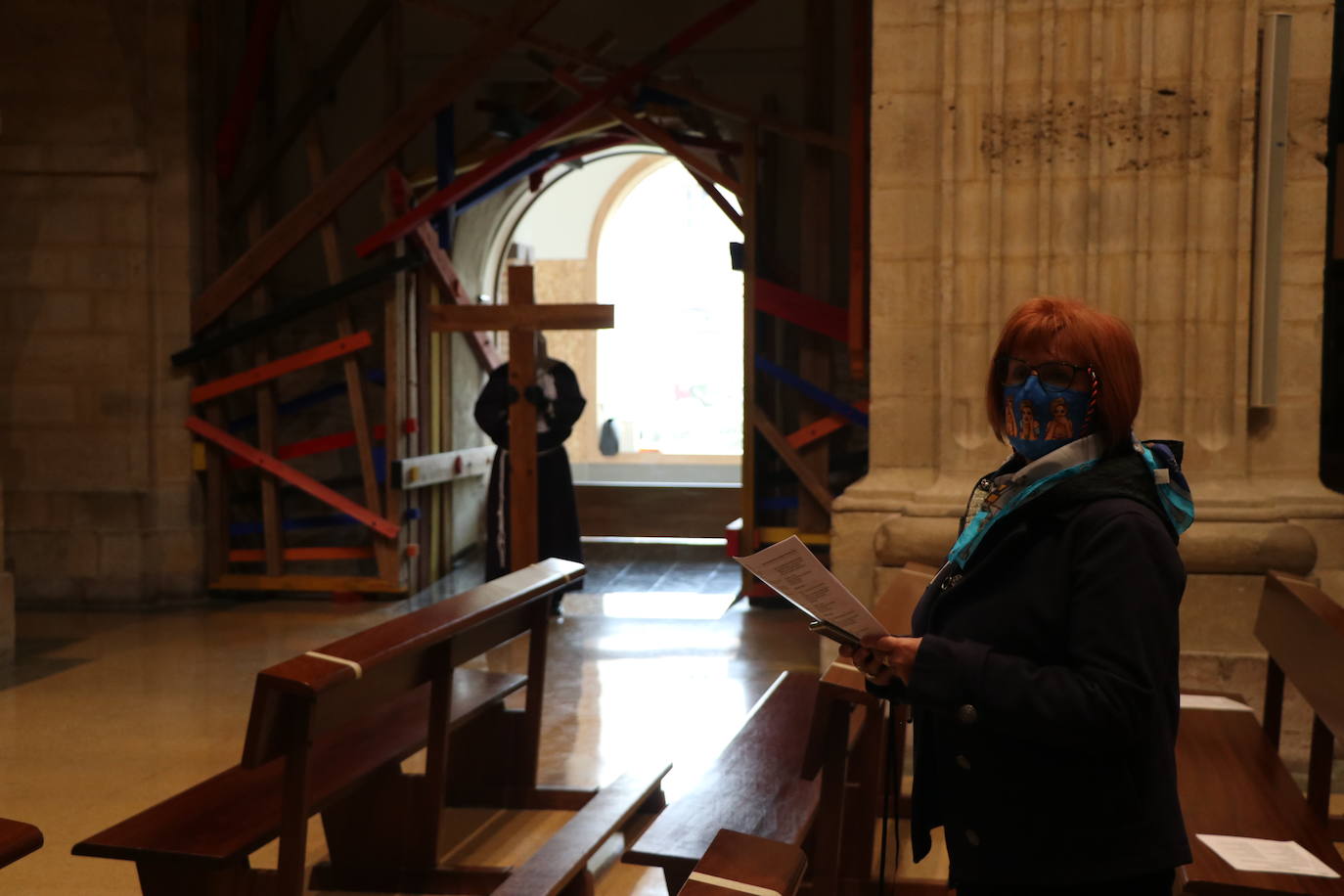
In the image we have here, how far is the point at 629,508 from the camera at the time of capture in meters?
11.2

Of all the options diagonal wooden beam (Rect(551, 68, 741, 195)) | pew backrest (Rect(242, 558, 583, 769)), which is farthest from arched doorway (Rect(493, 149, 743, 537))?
pew backrest (Rect(242, 558, 583, 769))

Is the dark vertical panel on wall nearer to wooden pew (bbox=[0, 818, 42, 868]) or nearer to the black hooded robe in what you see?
the black hooded robe

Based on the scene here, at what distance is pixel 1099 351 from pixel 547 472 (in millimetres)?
6536

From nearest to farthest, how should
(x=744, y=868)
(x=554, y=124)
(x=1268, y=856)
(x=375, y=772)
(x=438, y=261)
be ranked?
(x=744, y=868) → (x=1268, y=856) → (x=375, y=772) → (x=554, y=124) → (x=438, y=261)

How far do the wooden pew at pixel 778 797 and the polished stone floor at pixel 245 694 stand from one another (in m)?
0.13

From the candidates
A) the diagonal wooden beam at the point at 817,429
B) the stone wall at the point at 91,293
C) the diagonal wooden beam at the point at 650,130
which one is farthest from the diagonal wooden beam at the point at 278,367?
the diagonal wooden beam at the point at 817,429

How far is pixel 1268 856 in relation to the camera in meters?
2.58

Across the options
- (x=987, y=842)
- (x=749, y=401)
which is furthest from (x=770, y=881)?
(x=749, y=401)

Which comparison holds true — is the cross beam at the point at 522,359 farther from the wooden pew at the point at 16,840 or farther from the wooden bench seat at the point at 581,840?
the wooden pew at the point at 16,840

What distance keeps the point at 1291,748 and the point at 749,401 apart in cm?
426

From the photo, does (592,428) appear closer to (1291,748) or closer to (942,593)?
(1291,748)

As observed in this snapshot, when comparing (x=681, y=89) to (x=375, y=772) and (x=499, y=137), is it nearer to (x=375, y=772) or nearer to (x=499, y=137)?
(x=499, y=137)

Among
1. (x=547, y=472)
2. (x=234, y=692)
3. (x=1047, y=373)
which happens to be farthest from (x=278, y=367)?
(x=1047, y=373)

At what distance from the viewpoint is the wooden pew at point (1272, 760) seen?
2.46 metres
